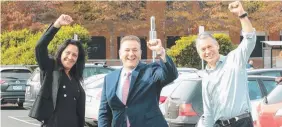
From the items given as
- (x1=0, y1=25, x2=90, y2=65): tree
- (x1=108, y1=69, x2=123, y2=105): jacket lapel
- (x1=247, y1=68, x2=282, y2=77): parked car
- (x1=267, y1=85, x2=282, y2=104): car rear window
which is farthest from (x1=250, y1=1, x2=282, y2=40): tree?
(x1=108, y1=69, x2=123, y2=105): jacket lapel

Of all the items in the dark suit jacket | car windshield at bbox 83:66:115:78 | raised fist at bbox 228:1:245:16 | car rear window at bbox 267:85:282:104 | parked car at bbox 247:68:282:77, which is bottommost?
car windshield at bbox 83:66:115:78

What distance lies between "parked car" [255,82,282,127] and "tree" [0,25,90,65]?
65.6 feet

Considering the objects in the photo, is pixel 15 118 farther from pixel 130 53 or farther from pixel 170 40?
pixel 170 40

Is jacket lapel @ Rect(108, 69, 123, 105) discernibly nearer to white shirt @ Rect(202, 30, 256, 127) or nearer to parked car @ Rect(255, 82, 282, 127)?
white shirt @ Rect(202, 30, 256, 127)

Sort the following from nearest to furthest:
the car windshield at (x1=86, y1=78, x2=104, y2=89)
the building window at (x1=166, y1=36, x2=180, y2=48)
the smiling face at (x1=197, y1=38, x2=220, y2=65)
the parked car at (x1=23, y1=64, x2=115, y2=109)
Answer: the smiling face at (x1=197, y1=38, x2=220, y2=65) → the car windshield at (x1=86, y1=78, x2=104, y2=89) → the parked car at (x1=23, y1=64, x2=115, y2=109) → the building window at (x1=166, y1=36, x2=180, y2=48)

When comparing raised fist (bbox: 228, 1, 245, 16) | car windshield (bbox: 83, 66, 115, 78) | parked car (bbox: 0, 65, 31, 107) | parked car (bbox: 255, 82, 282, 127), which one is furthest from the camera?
parked car (bbox: 0, 65, 31, 107)

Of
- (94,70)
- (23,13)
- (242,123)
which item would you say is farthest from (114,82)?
(23,13)

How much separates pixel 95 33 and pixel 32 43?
42.5 ft

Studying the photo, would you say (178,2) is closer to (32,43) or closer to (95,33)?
(95,33)

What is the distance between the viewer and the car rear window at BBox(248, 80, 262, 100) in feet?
35.1

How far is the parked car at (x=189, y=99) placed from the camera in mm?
10227

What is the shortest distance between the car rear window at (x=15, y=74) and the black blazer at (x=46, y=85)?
16.4 m

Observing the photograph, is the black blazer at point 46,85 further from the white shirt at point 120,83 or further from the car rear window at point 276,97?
the car rear window at point 276,97

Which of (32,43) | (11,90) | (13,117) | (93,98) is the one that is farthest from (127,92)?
(32,43)
